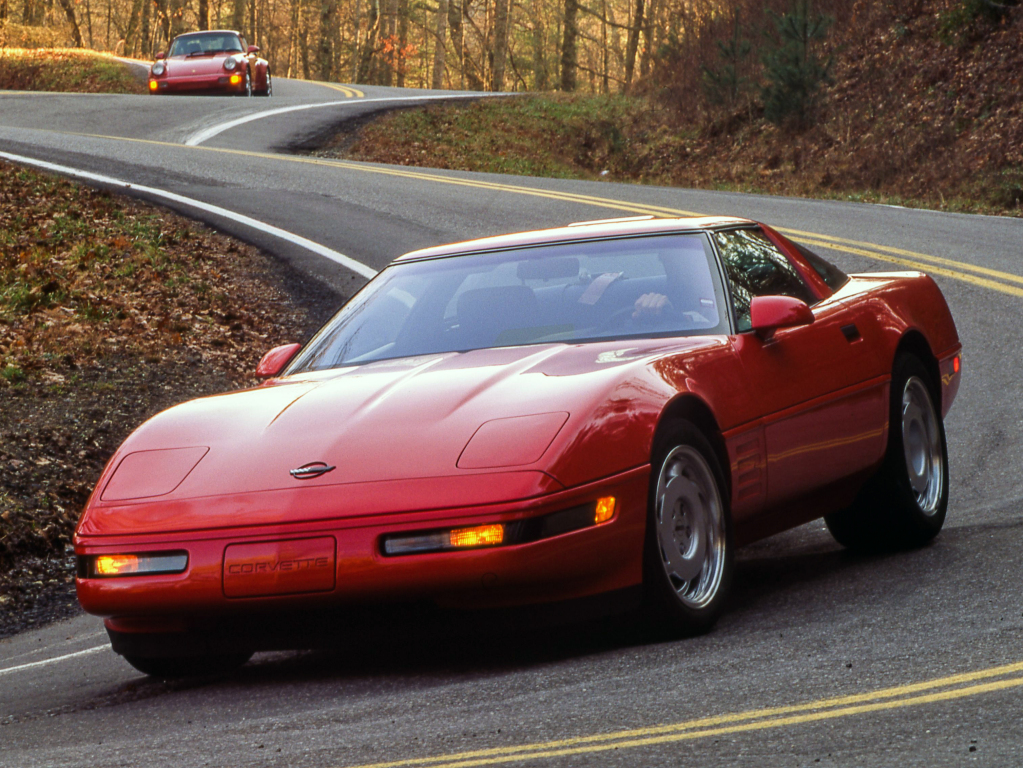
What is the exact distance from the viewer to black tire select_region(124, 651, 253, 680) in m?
4.44

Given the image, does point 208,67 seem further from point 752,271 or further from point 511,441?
point 511,441

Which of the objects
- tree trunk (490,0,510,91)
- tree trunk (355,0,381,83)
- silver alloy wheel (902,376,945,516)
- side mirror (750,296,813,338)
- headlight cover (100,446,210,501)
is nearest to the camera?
headlight cover (100,446,210,501)

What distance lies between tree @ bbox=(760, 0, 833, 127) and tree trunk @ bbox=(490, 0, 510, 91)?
2166cm

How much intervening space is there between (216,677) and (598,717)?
5.57 ft

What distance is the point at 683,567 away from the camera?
4.35 m

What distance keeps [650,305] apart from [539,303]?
16.8 inches

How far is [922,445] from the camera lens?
609 cm

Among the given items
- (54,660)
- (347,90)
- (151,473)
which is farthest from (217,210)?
(347,90)

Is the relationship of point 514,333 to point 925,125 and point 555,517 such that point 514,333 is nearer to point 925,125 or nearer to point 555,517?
point 555,517

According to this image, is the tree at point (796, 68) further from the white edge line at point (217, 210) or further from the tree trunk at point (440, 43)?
the tree trunk at point (440, 43)

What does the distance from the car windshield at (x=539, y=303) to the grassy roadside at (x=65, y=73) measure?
96.8 ft

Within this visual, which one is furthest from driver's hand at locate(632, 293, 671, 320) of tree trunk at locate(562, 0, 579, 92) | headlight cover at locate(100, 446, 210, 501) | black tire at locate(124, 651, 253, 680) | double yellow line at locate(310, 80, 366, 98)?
tree trunk at locate(562, 0, 579, 92)

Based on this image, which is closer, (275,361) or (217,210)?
(275,361)

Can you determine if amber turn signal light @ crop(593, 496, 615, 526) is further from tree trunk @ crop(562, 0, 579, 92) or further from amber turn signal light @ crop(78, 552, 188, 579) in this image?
tree trunk @ crop(562, 0, 579, 92)
